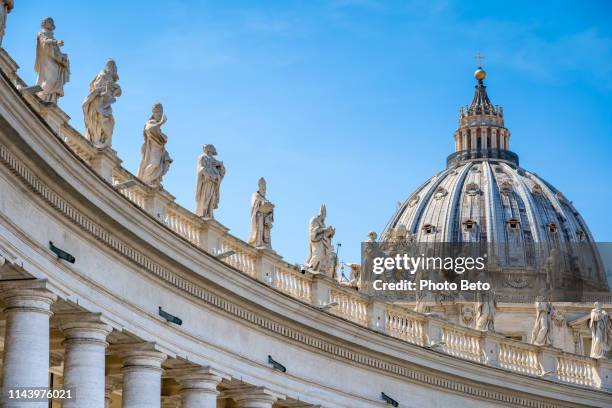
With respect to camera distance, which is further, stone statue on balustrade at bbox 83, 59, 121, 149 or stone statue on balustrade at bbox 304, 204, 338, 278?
stone statue on balustrade at bbox 304, 204, 338, 278

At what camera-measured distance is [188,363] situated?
43.5m

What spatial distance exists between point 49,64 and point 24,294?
6286mm

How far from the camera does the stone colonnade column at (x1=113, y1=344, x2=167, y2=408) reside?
134ft

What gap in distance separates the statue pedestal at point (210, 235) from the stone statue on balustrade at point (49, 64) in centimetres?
862

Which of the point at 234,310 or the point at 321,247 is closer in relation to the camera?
the point at 234,310

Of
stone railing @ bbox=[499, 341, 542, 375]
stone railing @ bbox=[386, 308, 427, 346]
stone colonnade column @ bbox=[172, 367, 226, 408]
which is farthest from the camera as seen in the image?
stone railing @ bbox=[499, 341, 542, 375]

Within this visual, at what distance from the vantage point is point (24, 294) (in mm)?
35031

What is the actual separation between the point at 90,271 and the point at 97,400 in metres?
3.07

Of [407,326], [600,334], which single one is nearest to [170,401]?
[407,326]

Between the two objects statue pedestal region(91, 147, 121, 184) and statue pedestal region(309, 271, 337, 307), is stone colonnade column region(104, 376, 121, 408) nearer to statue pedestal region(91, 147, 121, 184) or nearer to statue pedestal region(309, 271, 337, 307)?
statue pedestal region(91, 147, 121, 184)

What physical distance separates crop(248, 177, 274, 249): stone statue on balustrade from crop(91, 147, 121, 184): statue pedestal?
948cm

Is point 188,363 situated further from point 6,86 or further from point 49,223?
point 6,86

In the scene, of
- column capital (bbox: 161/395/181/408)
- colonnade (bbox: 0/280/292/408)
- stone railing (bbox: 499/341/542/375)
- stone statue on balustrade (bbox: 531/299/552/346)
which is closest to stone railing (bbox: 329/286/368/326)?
column capital (bbox: 161/395/181/408)

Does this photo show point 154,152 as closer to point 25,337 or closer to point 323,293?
point 323,293
